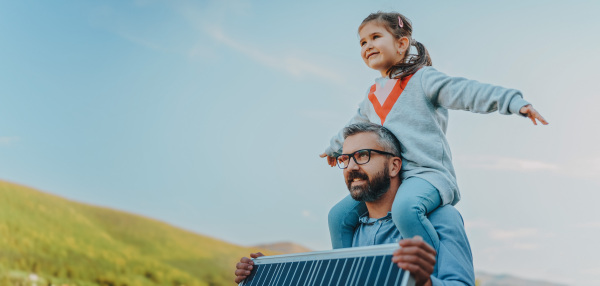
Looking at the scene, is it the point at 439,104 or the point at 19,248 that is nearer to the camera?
the point at 439,104

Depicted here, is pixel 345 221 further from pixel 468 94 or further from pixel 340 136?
pixel 468 94

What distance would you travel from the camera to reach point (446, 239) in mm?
2311

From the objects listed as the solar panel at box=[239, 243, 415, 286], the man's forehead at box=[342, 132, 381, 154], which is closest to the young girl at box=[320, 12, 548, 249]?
the man's forehead at box=[342, 132, 381, 154]

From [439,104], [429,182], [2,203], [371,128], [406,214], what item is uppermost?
[2,203]

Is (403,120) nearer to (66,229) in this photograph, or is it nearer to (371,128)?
(371,128)

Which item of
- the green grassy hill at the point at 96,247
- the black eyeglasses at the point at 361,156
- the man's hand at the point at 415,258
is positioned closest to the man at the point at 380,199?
the black eyeglasses at the point at 361,156

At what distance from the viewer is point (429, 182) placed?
2.40 meters

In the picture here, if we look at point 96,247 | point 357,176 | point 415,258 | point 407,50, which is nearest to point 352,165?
point 357,176

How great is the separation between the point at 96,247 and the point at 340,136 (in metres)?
7.23

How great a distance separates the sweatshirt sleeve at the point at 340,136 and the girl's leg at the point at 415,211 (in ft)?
2.11

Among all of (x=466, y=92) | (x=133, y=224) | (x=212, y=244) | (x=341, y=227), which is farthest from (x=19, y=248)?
(x=466, y=92)

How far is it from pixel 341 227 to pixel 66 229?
752cm

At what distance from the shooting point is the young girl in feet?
7.39

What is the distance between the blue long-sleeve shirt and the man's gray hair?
29 centimetres
